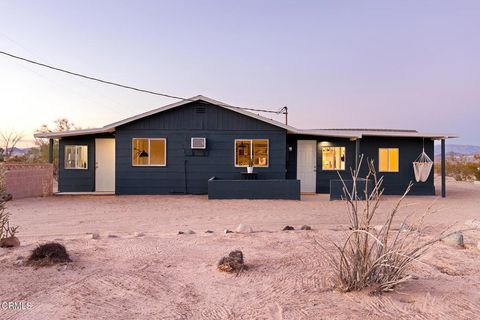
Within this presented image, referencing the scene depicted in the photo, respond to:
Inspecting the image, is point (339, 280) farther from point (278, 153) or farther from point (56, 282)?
point (278, 153)

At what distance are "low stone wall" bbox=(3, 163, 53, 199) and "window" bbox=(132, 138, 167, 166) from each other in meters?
3.21

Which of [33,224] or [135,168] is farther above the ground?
[135,168]

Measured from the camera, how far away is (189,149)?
13195mm

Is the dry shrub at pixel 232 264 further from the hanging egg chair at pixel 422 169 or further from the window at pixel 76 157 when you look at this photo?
the window at pixel 76 157

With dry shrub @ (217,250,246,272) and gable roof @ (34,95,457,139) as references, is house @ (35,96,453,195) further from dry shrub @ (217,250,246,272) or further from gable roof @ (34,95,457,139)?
dry shrub @ (217,250,246,272)

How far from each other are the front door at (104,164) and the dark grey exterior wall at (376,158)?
7.33 m

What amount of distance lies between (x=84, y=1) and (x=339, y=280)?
39.8 feet

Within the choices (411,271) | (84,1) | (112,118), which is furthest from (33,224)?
(112,118)

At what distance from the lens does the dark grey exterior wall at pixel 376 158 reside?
1441 cm

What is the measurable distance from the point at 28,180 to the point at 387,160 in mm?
Result: 13714

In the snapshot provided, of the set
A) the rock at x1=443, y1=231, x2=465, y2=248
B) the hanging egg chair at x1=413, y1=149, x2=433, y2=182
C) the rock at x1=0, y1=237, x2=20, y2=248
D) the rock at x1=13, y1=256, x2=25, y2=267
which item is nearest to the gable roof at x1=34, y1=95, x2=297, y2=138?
the hanging egg chair at x1=413, y1=149, x2=433, y2=182

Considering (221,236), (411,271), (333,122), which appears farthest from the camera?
(333,122)

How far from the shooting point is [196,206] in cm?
998

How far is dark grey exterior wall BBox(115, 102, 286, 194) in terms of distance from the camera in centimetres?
1316
